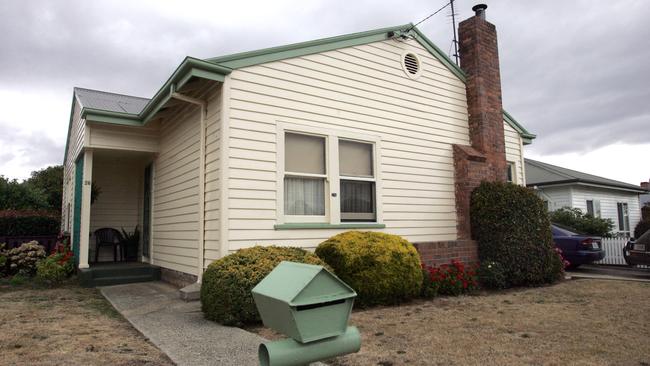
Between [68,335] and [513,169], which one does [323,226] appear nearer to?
[68,335]

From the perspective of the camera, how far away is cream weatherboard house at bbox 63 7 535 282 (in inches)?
264

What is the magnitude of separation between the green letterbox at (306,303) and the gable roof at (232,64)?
15.9 feet

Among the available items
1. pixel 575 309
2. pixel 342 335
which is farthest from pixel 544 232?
pixel 342 335

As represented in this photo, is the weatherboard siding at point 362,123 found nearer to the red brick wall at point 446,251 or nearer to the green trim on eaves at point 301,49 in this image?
the green trim on eaves at point 301,49

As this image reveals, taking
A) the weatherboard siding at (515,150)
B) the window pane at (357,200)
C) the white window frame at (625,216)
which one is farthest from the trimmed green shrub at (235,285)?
the white window frame at (625,216)

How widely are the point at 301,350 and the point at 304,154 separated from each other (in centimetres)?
545

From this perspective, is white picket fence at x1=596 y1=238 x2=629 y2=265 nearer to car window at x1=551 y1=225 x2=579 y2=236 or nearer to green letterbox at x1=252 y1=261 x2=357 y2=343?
car window at x1=551 y1=225 x2=579 y2=236

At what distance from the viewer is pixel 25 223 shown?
11.8 m

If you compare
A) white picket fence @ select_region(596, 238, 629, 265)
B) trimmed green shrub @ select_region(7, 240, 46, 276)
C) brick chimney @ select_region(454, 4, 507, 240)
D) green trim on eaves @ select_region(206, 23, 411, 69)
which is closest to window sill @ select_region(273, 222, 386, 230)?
brick chimney @ select_region(454, 4, 507, 240)

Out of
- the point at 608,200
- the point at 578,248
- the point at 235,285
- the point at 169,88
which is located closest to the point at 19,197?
the point at 169,88

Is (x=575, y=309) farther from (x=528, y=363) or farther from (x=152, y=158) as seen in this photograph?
(x=152, y=158)

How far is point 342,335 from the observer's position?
2.29m

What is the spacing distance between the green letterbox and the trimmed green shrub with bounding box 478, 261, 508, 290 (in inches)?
260

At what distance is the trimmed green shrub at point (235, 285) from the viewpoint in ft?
16.6
